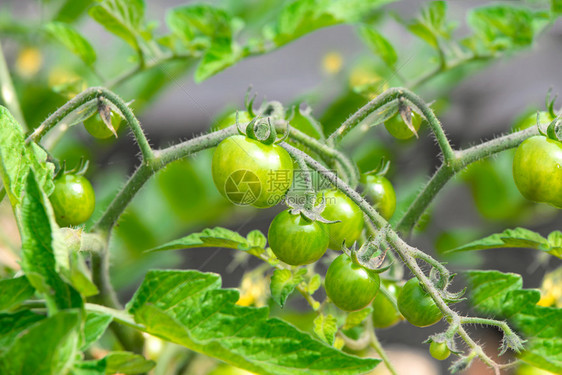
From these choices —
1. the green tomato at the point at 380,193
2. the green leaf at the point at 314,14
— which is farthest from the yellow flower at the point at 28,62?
the green tomato at the point at 380,193

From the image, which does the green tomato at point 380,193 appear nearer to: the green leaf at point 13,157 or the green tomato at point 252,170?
the green tomato at point 252,170

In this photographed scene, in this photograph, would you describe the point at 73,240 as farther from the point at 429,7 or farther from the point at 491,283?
the point at 429,7

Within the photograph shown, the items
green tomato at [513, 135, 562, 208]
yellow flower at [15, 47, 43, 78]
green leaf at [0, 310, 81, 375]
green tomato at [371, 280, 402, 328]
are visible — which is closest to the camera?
green leaf at [0, 310, 81, 375]

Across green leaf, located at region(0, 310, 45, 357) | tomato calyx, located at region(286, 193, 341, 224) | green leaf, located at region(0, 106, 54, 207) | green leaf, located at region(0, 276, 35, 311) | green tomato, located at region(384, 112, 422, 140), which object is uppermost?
green leaf, located at region(0, 106, 54, 207)

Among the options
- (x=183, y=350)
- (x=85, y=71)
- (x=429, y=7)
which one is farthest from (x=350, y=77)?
(x=183, y=350)

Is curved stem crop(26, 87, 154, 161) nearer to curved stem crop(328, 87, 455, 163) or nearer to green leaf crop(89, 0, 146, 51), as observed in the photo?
curved stem crop(328, 87, 455, 163)

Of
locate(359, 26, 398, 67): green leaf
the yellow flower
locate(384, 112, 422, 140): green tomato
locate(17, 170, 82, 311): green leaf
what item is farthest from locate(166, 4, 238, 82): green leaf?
the yellow flower

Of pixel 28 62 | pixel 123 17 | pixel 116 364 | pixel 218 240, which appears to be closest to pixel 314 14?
pixel 123 17
